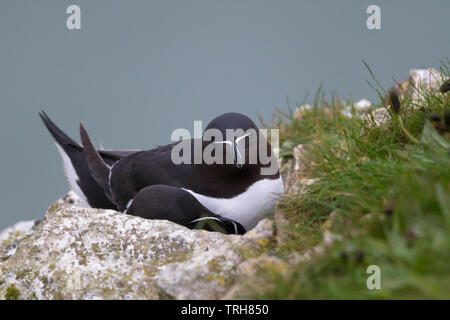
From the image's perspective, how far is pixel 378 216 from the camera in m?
3.32

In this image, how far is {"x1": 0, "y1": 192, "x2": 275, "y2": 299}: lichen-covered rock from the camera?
372 cm

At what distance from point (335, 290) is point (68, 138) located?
17.2 feet

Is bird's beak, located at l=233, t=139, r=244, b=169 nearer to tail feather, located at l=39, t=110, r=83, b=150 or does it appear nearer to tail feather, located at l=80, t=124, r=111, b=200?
tail feather, located at l=80, t=124, r=111, b=200

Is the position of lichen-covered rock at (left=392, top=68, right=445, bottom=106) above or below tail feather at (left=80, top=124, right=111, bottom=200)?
above

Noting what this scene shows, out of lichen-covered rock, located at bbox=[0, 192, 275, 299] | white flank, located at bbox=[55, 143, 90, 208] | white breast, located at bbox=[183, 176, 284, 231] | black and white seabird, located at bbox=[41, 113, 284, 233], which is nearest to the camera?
lichen-covered rock, located at bbox=[0, 192, 275, 299]

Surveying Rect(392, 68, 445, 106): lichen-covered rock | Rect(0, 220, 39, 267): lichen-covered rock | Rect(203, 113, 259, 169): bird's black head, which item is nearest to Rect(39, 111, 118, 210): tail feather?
Rect(0, 220, 39, 267): lichen-covered rock

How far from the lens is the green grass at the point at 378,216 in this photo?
2.81m

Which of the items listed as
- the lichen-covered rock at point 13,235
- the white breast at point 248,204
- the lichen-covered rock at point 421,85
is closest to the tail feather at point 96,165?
the lichen-covered rock at point 13,235

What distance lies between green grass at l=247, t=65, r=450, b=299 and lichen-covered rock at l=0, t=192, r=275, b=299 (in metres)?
0.41

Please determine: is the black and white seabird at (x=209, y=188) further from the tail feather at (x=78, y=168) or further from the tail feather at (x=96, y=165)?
the tail feather at (x=78, y=168)

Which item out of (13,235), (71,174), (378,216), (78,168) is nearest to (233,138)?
(378,216)

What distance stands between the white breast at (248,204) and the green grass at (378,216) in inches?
18.8

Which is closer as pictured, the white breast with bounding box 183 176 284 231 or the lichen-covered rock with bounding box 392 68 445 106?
the lichen-covered rock with bounding box 392 68 445 106

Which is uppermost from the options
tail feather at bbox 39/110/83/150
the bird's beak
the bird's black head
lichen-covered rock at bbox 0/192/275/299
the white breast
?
tail feather at bbox 39/110/83/150
